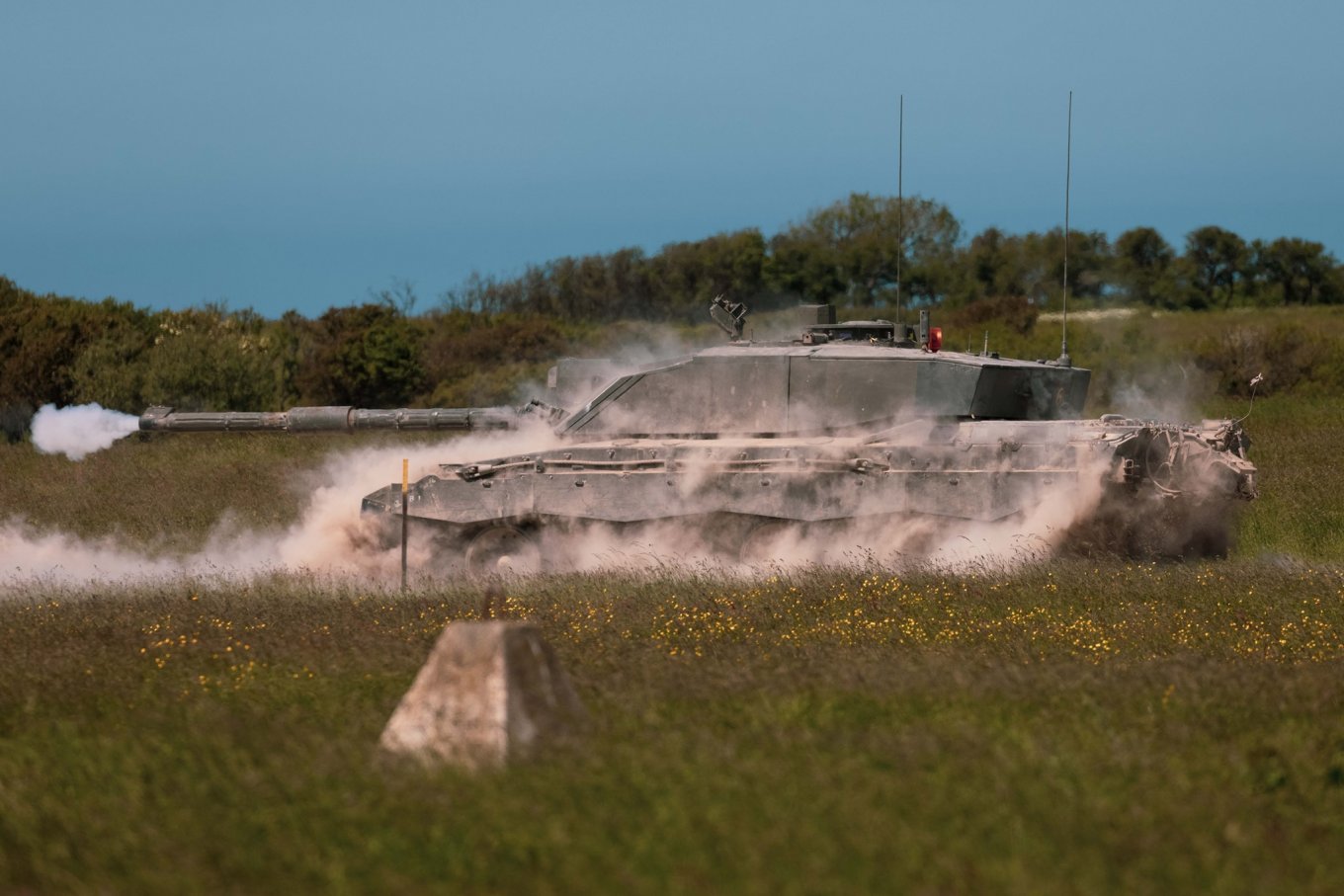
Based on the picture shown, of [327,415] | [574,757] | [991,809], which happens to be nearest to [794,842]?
[991,809]

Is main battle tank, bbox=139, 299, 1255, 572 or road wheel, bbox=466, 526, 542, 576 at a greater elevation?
main battle tank, bbox=139, 299, 1255, 572

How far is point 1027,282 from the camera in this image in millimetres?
56062

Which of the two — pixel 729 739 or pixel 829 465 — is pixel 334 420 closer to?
pixel 829 465

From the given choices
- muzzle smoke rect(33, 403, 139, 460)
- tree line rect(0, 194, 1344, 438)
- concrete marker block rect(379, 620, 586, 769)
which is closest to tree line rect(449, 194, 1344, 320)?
tree line rect(0, 194, 1344, 438)

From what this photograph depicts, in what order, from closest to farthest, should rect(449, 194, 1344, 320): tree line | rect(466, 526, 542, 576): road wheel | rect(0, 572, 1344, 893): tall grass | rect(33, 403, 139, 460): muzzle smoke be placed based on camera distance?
A: rect(0, 572, 1344, 893): tall grass, rect(466, 526, 542, 576): road wheel, rect(33, 403, 139, 460): muzzle smoke, rect(449, 194, 1344, 320): tree line

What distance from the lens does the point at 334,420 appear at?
64.7 ft

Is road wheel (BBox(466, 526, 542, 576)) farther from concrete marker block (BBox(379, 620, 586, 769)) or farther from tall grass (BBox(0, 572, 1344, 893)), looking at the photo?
concrete marker block (BBox(379, 620, 586, 769))

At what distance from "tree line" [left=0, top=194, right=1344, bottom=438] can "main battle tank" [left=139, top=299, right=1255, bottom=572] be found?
2347cm

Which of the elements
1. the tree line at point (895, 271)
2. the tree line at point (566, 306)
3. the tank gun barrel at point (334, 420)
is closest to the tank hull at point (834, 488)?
the tank gun barrel at point (334, 420)

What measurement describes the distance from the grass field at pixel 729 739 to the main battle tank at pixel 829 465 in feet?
2.93

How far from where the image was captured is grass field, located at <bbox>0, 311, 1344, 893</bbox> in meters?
5.82

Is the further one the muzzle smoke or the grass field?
the muzzle smoke

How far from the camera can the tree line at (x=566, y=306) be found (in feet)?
137

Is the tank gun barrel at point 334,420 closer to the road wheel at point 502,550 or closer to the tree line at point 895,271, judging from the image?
the road wheel at point 502,550
